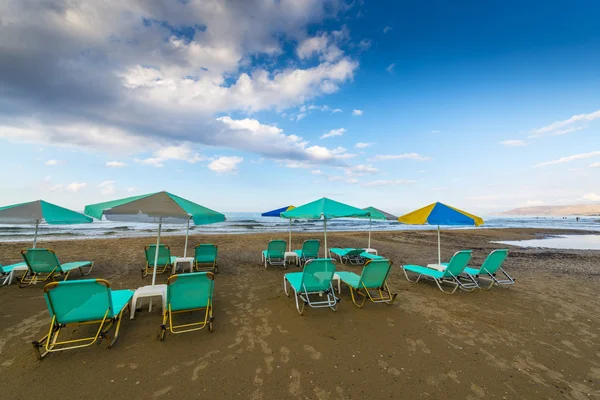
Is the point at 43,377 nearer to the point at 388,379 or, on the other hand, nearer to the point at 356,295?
the point at 388,379

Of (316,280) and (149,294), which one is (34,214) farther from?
(316,280)

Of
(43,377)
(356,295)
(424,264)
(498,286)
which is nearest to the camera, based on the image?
(43,377)

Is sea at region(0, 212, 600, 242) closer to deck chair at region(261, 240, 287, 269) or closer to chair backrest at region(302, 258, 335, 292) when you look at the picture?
deck chair at region(261, 240, 287, 269)

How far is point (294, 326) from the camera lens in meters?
4.14

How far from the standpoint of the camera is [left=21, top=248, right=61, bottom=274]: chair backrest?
5.86 meters

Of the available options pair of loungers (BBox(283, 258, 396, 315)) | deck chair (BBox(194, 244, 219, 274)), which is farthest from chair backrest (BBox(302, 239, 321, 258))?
pair of loungers (BBox(283, 258, 396, 315))

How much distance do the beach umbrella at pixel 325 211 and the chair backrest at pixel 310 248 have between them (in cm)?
270

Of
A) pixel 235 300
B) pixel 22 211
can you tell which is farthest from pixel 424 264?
pixel 22 211

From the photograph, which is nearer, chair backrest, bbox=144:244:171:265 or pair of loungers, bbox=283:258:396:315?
pair of loungers, bbox=283:258:396:315

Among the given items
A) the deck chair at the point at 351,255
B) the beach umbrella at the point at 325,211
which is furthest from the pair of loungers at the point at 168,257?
the deck chair at the point at 351,255

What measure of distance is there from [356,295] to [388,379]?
293 centimetres

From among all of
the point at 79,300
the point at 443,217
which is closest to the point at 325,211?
the point at 443,217

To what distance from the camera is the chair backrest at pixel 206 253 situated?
7621 millimetres

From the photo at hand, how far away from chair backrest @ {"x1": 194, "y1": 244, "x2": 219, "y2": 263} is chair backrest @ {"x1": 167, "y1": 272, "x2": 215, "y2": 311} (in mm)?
3707
